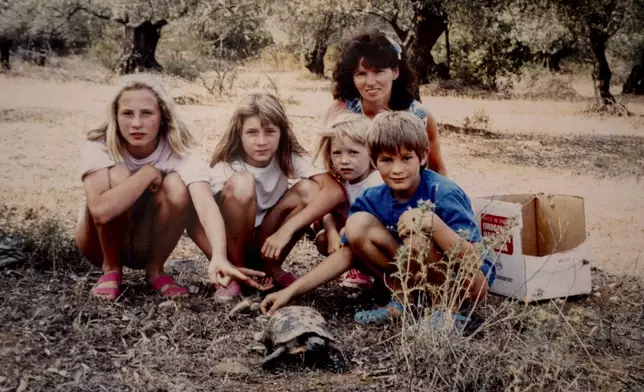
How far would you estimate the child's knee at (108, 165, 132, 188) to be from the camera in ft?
10.9

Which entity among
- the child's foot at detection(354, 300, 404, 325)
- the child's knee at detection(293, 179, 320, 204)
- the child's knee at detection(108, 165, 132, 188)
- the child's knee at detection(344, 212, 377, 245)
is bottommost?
the child's foot at detection(354, 300, 404, 325)

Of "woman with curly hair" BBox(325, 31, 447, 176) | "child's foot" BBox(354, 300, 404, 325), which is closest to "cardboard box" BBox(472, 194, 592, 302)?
"woman with curly hair" BBox(325, 31, 447, 176)

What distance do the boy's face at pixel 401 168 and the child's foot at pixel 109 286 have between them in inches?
51.2

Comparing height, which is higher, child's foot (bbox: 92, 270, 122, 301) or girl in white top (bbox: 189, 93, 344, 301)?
girl in white top (bbox: 189, 93, 344, 301)

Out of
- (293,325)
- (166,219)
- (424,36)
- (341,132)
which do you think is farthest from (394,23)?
(293,325)

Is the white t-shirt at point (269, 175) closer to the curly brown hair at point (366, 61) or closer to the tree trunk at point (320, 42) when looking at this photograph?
the curly brown hair at point (366, 61)

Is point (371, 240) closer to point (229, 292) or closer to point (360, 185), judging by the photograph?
point (360, 185)

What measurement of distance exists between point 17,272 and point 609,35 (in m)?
3.41

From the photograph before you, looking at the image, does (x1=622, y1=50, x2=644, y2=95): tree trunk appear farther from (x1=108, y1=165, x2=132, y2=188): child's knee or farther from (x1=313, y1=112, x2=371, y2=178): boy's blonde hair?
(x1=108, y1=165, x2=132, y2=188): child's knee

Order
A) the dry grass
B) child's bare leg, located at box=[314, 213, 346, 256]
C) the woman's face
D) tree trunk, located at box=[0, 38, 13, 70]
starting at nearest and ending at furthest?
the dry grass
tree trunk, located at box=[0, 38, 13, 70]
child's bare leg, located at box=[314, 213, 346, 256]
the woman's face

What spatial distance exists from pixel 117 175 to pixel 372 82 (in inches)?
53.7

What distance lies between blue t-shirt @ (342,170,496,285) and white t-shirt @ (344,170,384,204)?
34cm

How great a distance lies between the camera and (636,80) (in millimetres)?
4234

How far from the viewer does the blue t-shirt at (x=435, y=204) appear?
118 inches
